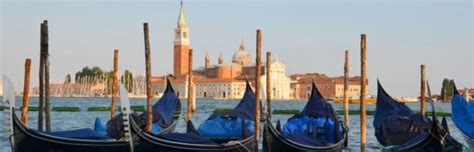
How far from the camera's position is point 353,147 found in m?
12.9

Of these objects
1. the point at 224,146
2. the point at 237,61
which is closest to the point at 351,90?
the point at 237,61

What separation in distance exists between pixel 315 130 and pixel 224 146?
2032mm

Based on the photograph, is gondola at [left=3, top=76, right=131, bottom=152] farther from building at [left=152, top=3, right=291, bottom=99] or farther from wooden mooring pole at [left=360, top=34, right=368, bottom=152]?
building at [left=152, top=3, right=291, bottom=99]

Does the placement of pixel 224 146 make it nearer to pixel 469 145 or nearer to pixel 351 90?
pixel 469 145

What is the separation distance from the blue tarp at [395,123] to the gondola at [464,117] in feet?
1.22

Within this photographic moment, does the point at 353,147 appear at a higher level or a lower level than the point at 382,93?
lower

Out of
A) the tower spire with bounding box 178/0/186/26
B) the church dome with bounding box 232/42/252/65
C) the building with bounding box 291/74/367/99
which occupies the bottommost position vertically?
the building with bounding box 291/74/367/99

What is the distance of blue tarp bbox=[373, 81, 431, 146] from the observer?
10.0m

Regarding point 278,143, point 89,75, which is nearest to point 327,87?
point 89,75

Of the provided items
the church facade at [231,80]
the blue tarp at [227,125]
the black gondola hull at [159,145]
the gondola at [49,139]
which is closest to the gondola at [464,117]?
the blue tarp at [227,125]

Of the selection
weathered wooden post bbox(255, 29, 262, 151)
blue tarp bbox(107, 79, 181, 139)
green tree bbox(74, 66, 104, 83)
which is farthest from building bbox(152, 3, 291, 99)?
weathered wooden post bbox(255, 29, 262, 151)

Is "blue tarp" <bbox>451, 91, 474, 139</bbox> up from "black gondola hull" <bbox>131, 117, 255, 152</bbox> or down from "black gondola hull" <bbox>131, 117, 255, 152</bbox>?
up

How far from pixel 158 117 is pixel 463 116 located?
13.3 ft

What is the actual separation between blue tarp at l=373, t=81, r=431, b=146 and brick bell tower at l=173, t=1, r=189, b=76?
6276 centimetres
